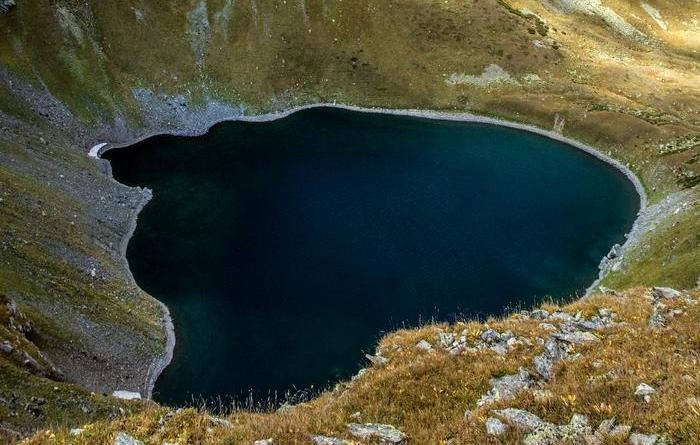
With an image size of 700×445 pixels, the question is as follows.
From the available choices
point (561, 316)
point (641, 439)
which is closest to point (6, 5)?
point (561, 316)

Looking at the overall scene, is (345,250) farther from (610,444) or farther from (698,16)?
(698,16)

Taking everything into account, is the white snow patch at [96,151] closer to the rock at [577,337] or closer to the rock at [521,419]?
the rock at [577,337]

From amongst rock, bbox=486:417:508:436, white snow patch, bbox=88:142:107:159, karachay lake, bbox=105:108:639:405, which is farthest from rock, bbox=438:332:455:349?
white snow patch, bbox=88:142:107:159

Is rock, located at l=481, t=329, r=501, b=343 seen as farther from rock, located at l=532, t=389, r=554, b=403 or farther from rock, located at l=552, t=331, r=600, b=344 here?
rock, located at l=532, t=389, r=554, b=403

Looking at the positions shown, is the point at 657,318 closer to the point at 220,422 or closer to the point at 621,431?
the point at 621,431

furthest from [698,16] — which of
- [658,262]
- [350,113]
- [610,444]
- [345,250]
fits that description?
[610,444]
